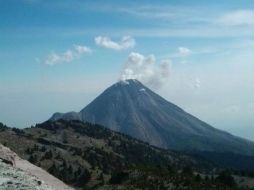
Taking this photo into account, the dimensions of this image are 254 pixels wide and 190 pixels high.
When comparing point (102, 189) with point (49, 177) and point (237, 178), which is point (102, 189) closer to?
point (237, 178)

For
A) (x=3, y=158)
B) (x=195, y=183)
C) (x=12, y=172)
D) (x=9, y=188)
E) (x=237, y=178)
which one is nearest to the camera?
(x=9, y=188)

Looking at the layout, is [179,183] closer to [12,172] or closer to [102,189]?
[102,189]

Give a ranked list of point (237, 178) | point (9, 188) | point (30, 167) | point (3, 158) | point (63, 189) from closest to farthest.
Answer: point (9, 188)
point (63, 189)
point (3, 158)
point (30, 167)
point (237, 178)

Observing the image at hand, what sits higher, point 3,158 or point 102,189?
point 3,158

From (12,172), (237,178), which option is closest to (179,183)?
(237,178)

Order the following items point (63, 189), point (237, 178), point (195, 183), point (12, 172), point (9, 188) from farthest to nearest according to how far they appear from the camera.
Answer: point (237, 178) < point (195, 183) < point (63, 189) < point (12, 172) < point (9, 188)

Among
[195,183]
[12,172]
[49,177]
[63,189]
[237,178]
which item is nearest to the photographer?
[12,172]

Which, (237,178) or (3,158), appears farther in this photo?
(237,178)

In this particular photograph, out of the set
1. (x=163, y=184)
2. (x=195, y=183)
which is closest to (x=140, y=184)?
(x=163, y=184)
